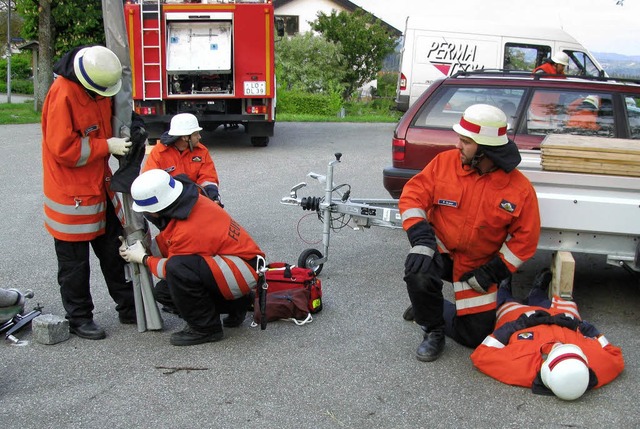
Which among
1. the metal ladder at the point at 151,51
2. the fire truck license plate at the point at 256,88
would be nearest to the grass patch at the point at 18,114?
the metal ladder at the point at 151,51

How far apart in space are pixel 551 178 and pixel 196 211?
8.30ft

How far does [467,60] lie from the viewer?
15.7 metres

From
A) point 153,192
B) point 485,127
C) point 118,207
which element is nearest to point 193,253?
point 153,192

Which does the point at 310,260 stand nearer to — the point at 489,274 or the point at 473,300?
the point at 473,300

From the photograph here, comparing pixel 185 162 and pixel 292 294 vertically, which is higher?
pixel 185 162

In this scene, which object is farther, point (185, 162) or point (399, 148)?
point (399, 148)

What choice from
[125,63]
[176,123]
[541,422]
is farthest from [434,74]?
[541,422]

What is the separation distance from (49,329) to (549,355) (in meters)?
3.16

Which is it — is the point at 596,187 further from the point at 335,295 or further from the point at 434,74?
the point at 434,74

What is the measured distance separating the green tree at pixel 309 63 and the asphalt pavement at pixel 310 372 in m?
19.4

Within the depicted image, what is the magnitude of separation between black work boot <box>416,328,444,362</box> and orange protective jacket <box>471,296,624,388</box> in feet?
0.82

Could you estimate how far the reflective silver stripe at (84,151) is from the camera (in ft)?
15.0

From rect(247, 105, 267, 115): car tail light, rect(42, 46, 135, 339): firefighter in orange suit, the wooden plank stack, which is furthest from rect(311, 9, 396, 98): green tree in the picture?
rect(42, 46, 135, 339): firefighter in orange suit

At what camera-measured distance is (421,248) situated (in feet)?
14.3
